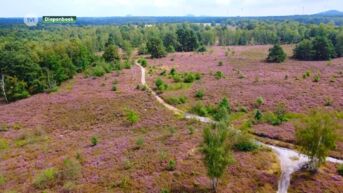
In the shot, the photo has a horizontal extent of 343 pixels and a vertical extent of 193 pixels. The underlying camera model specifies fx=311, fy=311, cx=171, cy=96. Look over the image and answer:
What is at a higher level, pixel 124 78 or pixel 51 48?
pixel 51 48

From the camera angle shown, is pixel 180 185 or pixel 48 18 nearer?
pixel 180 185

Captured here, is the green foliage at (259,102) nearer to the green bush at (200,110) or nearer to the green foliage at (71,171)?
the green bush at (200,110)

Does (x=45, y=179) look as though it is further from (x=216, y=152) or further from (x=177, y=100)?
(x=177, y=100)

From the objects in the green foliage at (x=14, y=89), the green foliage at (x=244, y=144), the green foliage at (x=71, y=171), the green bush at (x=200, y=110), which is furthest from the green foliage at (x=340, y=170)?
the green foliage at (x=14, y=89)

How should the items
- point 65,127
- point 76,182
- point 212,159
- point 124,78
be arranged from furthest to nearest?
point 124,78
point 65,127
point 76,182
point 212,159

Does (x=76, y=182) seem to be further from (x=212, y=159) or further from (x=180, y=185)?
(x=212, y=159)

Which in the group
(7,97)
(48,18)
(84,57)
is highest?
(48,18)

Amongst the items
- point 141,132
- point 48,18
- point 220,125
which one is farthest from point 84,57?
point 220,125
